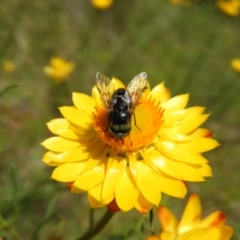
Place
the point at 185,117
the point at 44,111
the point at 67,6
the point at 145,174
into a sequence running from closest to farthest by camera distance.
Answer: the point at 145,174 → the point at 185,117 → the point at 44,111 → the point at 67,6

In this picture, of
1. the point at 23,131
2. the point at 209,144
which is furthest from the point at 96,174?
the point at 23,131

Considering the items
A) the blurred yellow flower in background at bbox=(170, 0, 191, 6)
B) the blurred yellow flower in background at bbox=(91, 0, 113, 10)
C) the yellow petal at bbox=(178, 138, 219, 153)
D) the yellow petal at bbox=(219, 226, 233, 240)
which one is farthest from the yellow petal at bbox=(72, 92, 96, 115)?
the blurred yellow flower in background at bbox=(170, 0, 191, 6)

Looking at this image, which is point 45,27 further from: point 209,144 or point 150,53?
point 209,144

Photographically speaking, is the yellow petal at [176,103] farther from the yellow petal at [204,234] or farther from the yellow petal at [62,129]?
the yellow petal at [204,234]

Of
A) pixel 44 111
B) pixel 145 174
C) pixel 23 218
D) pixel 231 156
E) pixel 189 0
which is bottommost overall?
pixel 231 156

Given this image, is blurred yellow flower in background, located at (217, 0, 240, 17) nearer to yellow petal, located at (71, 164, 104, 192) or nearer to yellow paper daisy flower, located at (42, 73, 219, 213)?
yellow paper daisy flower, located at (42, 73, 219, 213)

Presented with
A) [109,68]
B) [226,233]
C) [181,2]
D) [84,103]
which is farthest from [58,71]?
[226,233]

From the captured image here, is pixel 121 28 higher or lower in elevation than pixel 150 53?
higher
